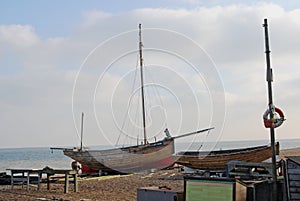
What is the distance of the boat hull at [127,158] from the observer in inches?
1231

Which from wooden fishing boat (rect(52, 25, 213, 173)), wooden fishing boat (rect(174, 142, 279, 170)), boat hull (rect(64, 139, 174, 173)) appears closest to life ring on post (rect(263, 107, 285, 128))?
wooden fishing boat (rect(174, 142, 279, 170))

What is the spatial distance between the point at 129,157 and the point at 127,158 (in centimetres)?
26

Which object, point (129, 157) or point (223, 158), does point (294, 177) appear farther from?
point (129, 157)

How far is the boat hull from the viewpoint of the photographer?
31.3 metres

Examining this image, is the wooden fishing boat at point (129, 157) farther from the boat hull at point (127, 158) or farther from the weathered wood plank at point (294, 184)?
the weathered wood plank at point (294, 184)

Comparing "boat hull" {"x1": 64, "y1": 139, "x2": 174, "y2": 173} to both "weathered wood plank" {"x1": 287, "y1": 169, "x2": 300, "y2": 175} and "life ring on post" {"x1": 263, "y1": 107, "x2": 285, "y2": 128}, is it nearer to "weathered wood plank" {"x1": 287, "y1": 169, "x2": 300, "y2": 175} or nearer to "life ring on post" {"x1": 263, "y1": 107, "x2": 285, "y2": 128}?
"life ring on post" {"x1": 263, "y1": 107, "x2": 285, "y2": 128}

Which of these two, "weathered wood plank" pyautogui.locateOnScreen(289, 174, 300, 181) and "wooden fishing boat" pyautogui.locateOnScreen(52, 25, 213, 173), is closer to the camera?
"weathered wood plank" pyautogui.locateOnScreen(289, 174, 300, 181)

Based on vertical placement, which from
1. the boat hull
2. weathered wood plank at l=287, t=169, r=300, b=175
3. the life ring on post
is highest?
the life ring on post

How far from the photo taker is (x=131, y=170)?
3119 cm

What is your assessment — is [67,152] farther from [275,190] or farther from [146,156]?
[275,190]

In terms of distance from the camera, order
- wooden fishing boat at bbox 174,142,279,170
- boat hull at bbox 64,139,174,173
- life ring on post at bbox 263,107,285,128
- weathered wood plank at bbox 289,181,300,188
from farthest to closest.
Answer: boat hull at bbox 64,139,174,173, wooden fishing boat at bbox 174,142,279,170, life ring on post at bbox 263,107,285,128, weathered wood plank at bbox 289,181,300,188

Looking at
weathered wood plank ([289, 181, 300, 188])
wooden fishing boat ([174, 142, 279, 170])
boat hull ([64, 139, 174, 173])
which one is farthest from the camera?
boat hull ([64, 139, 174, 173])

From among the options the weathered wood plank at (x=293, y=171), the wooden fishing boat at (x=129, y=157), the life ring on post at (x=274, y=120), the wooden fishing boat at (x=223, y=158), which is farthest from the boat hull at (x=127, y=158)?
the weathered wood plank at (x=293, y=171)

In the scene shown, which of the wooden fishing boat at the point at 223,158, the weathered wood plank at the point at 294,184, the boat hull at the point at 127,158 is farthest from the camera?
the boat hull at the point at 127,158
